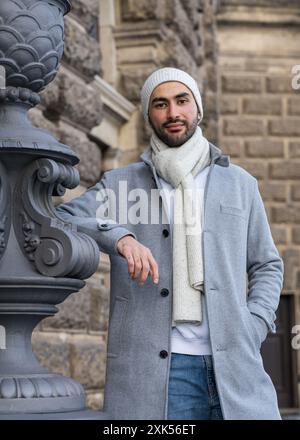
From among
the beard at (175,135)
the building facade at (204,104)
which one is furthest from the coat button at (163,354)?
the building facade at (204,104)

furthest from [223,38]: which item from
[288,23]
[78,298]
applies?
[78,298]

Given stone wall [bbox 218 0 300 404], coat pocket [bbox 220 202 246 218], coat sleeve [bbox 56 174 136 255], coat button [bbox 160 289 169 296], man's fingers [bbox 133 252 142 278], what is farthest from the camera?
stone wall [bbox 218 0 300 404]

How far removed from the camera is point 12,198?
7.76 feet

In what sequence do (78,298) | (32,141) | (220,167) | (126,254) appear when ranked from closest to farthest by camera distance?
(32,141) → (126,254) → (220,167) → (78,298)

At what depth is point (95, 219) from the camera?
271 centimetres

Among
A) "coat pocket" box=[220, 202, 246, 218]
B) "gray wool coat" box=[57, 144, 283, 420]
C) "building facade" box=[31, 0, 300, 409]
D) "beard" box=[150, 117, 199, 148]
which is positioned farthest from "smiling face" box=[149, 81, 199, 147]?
"building facade" box=[31, 0, 300, 409]

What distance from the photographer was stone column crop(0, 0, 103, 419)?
2.28m

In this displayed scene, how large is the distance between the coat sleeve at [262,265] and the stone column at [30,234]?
0.63 metres

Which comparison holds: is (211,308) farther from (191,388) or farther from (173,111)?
(173,111)

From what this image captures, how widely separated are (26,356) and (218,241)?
68 cm

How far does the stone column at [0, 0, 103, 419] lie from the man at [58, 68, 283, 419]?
260 mm

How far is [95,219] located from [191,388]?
53 cm

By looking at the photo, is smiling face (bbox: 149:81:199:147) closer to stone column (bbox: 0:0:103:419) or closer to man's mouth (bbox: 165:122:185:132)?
man's mouth (bbox: 165:122:185:132)

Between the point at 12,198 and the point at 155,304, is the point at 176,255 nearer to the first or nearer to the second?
the point at 155,304
